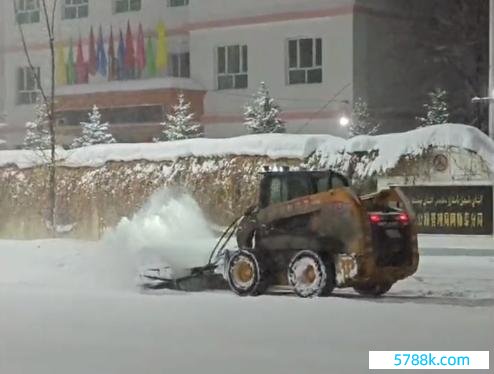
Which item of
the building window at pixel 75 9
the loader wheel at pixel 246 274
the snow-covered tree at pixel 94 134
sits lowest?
the loader wheel at pixel 246 274

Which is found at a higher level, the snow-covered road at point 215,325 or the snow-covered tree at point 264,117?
the snow-covered tree at point 264,117

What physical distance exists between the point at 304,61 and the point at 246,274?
19281 mm

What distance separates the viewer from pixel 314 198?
50.9 ft

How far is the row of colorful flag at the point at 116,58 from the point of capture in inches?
1505

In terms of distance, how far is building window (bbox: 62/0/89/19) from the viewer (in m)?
40.2

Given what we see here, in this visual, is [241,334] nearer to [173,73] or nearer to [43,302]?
[43,302]

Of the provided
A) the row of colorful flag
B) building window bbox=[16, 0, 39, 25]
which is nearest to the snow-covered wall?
the row of colorful flag

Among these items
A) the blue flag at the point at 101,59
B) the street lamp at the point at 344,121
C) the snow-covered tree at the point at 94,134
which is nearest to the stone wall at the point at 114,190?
the snow-covered tree at the point at 94,134

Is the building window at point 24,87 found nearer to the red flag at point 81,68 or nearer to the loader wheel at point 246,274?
the red flag at point 81,68

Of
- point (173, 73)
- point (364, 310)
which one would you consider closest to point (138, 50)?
point (173, 73)

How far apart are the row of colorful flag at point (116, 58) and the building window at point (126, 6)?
2.38ft

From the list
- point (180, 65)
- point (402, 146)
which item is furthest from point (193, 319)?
point (180, 65)

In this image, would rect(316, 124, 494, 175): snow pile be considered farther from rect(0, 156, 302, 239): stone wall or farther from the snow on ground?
the snow on ground

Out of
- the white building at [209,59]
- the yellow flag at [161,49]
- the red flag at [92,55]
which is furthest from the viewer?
the red flag at [92,55]
